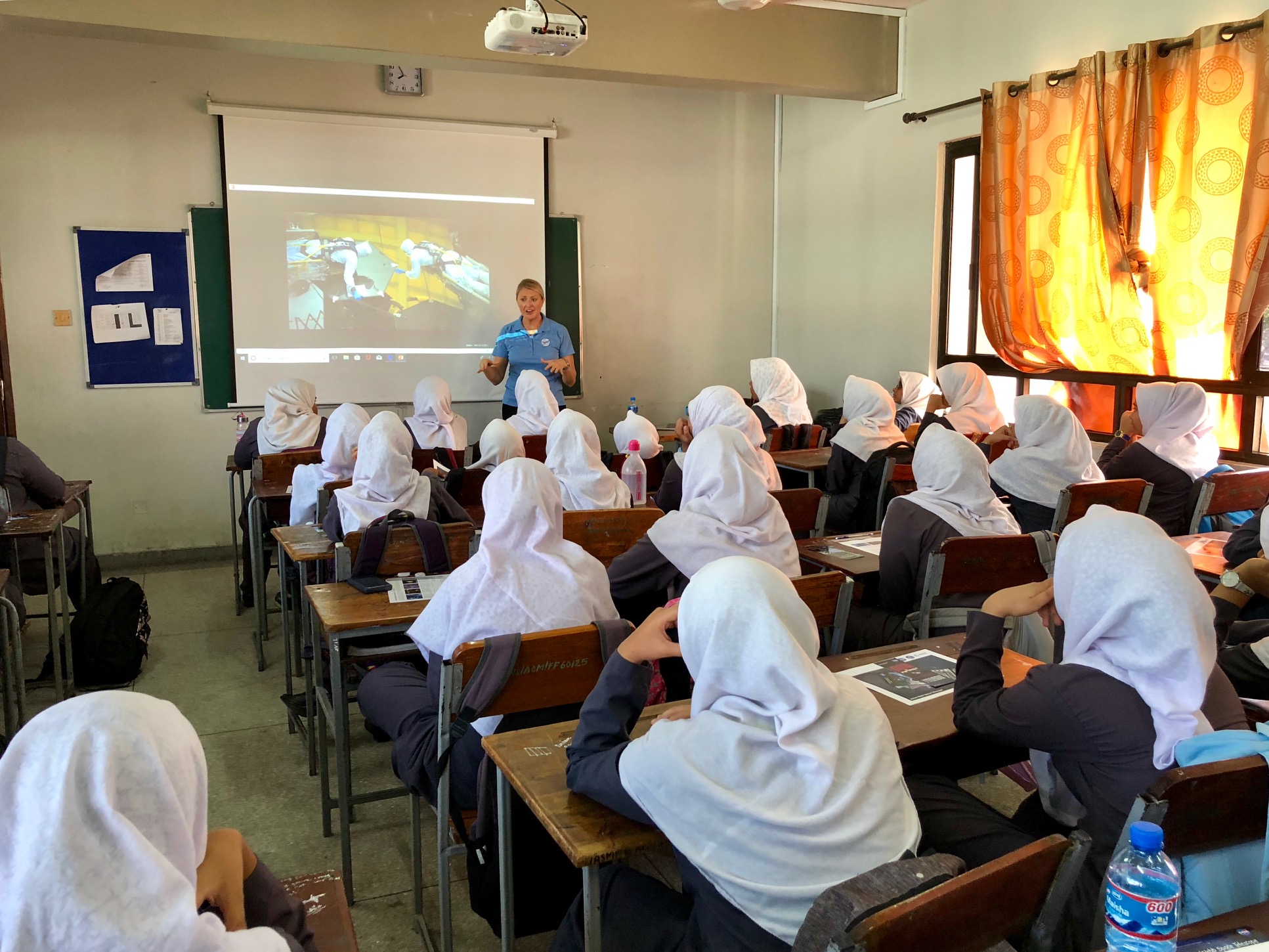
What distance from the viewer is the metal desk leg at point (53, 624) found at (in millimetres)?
3598

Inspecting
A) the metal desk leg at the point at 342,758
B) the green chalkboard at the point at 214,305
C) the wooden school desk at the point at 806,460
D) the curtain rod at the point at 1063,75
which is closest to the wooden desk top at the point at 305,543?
the metal desk leg at the point at 342,758

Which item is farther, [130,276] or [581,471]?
[130,276]

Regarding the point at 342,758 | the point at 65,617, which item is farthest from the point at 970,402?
the point at 65,617

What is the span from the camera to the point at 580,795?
156 cm

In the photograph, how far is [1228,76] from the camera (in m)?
4.34

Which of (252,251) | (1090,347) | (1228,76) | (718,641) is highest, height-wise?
(1228,76)

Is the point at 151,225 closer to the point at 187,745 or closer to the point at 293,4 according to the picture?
the point at 293,4

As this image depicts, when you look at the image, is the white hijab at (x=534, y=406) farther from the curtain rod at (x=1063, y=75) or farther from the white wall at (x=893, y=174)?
the curtain rod at (x=1063, y=75)

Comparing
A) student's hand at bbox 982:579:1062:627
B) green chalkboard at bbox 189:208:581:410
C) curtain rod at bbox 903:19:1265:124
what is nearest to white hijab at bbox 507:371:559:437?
green chalkboard at bbox 189:208:581:410

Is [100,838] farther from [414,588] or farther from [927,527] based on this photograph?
[927,527]

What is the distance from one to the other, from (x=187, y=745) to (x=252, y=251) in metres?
5.74

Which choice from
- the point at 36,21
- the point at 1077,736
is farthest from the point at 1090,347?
the point at 36,21

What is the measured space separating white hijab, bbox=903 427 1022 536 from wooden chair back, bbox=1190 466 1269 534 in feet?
3.67

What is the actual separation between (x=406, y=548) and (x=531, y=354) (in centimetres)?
400
